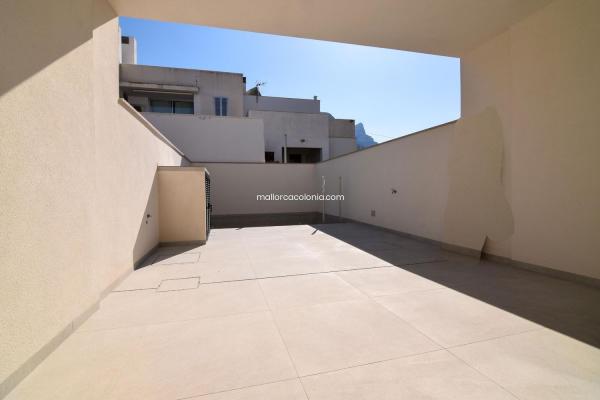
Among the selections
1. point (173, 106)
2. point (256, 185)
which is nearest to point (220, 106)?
point (173, 106)

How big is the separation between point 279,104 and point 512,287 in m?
23.1

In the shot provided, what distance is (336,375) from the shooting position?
1606 mm

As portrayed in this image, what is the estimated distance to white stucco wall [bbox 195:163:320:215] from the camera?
10.7 metres

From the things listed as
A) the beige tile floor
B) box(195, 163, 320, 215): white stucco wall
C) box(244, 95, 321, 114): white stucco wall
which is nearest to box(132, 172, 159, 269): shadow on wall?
the beige tile floor

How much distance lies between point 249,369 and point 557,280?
3.74 m

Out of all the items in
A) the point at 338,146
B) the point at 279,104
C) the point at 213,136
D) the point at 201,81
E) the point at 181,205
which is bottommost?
the point at 181,205

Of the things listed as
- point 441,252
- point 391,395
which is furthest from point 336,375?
point 441,252

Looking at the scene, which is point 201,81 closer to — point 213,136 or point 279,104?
point 213,136

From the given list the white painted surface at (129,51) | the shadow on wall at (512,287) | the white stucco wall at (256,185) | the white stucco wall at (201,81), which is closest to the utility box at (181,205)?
the shadow on wall at (512,287)

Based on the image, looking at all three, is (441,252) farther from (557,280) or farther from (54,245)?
(54,245)

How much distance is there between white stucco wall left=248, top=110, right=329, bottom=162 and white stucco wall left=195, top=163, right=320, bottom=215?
9.79 metres

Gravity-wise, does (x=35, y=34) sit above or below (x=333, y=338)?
above

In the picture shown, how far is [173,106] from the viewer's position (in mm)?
17031

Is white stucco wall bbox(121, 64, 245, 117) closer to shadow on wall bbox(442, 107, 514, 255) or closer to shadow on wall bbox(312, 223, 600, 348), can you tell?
shadow on wall bbox(312, 223, 600, 348)
